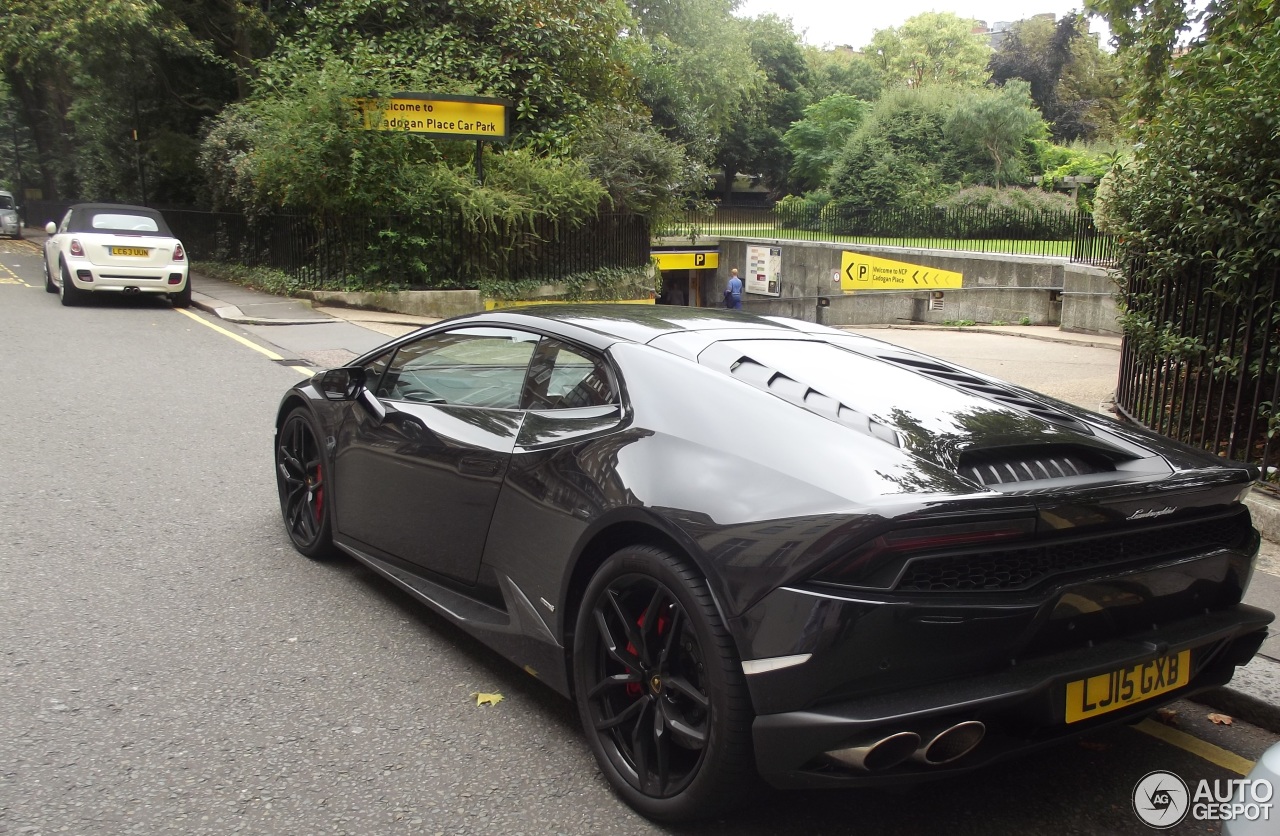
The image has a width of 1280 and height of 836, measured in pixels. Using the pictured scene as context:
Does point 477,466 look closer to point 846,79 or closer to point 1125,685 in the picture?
point 1125,685

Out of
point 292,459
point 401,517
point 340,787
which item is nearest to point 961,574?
point 340,787

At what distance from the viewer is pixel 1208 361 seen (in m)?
6.43

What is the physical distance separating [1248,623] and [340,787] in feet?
8.89

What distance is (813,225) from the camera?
32.4 metres

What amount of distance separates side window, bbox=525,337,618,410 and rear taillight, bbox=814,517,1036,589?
1088 millimetres

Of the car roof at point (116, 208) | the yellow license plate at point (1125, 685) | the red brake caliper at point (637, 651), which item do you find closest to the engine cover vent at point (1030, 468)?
the yellow license plate at point (1125, 685)

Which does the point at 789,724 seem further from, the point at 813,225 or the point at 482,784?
the point at 813,225

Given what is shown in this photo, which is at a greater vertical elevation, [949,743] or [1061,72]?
[1061,72]

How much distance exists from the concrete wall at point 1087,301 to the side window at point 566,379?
17.0 m

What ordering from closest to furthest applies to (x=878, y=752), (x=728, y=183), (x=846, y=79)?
(x=878, y=752) < (x=728, y=183) < (x=846, y=79)

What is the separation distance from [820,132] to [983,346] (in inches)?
1614

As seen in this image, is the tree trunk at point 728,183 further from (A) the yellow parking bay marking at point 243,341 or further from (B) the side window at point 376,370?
(B) the side window at point 376,370

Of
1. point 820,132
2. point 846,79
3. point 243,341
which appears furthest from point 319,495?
point 846,79

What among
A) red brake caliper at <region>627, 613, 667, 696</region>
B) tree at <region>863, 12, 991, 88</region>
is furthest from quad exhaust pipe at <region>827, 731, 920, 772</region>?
tree at <region>863, 12, 991, 88</region>
